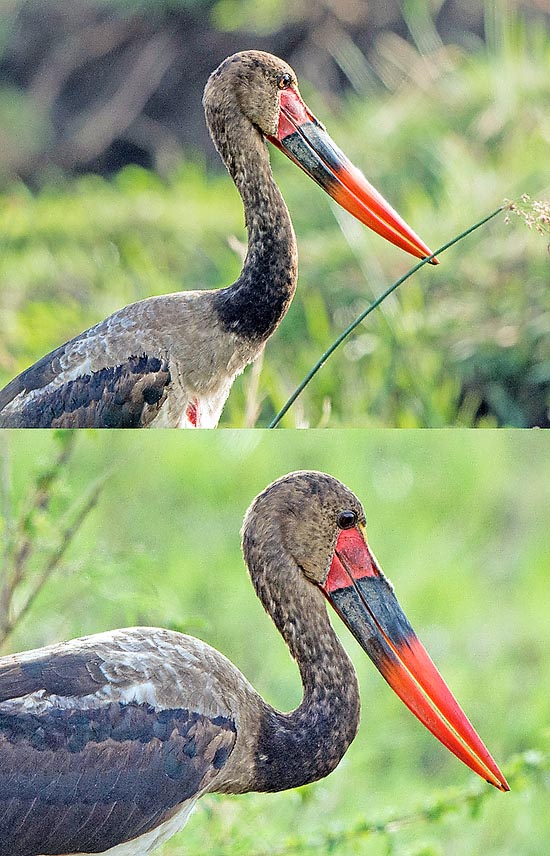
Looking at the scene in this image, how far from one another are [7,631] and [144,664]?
794 mm

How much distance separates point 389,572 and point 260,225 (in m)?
2.45

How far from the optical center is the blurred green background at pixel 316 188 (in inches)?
159

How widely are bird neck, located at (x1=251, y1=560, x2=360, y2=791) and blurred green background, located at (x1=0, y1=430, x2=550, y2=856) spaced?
0.87 m

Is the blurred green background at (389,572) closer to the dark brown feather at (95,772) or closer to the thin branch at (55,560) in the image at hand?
the thin branch at (55,560)

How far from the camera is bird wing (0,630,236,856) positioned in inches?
90.1

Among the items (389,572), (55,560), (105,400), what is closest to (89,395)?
(105,400)

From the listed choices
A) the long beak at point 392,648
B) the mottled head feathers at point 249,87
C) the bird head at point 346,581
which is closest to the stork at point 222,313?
the mottled head feathers at point 249,87

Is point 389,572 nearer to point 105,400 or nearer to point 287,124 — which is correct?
point 105,400

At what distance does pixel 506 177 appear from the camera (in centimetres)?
489

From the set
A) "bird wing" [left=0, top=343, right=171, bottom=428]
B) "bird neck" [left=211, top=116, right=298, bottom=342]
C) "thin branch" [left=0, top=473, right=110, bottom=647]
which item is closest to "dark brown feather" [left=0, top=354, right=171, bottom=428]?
"bird wing" [left=0, top=343, right=171, bottom=428]

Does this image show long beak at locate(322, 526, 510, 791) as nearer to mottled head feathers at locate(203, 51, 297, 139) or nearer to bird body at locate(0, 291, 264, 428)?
bird body at locate(0, 291, 264, 428)

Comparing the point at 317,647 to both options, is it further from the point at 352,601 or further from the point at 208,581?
the point at 208,581

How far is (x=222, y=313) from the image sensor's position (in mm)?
2604

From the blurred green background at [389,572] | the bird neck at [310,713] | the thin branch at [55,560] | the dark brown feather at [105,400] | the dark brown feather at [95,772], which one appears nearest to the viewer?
the dark brown feather at [95,772]
